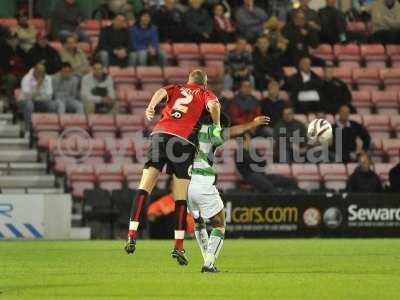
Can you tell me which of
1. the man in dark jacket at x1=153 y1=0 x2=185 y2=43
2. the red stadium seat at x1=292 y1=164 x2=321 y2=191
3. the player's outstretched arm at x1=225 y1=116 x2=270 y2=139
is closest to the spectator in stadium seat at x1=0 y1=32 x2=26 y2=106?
the man in dark jacket at x1=153 y1=0 x2=185 y2=43

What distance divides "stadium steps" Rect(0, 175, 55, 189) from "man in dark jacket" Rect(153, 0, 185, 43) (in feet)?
15.6

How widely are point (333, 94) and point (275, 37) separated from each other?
1934mm

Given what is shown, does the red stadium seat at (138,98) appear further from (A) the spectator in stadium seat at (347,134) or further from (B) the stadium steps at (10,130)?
(A) the spectator in stadium seat at (347,134)

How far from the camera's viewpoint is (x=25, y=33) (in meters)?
24.5

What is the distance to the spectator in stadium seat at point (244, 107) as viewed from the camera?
2362cm

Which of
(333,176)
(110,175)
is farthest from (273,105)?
(110,175)

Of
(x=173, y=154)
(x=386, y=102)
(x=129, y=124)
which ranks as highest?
(x=386, y=102)

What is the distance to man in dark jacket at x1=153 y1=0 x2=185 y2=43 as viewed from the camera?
25969 mm

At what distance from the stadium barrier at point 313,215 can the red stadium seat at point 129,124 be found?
3.02 metres

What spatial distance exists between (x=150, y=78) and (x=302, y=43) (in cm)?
358

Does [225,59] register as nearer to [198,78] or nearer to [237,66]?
[237,66]

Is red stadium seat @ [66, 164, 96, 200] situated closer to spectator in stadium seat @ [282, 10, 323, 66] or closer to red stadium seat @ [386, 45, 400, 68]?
spectator in stadium seat @ [282, 10, 323, 66]

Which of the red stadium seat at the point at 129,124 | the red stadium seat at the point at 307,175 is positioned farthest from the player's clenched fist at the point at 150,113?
the red stadium seat at the point at 307,175

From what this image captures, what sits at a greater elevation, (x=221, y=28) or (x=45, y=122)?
(x=221, y=28)
